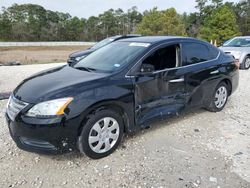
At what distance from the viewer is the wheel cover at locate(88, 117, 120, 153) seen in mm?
3268

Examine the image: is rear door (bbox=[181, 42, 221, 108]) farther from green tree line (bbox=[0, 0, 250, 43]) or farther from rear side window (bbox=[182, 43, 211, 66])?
green tree line (bbox=[0, 0, 250, 43])

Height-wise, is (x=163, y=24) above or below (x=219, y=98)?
above

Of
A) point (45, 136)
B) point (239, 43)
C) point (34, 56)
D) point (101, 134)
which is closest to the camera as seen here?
point (45, 136)

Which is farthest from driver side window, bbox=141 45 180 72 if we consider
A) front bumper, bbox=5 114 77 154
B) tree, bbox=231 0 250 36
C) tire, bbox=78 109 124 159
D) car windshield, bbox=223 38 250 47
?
tree, bbox=231 0 250 36

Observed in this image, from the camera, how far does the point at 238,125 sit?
4613mm

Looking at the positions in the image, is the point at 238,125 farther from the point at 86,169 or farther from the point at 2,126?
the point at 2,126

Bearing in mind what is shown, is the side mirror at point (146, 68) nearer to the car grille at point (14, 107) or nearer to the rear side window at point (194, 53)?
the rear side window at point (194, 53)

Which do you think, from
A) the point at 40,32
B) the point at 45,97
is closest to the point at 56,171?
the point at 45,97

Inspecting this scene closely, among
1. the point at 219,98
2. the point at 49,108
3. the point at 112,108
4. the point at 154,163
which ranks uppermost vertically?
the point at 49,108

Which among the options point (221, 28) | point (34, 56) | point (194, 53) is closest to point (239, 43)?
point (194, 53)

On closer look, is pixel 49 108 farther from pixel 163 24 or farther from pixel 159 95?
pixel 163 24

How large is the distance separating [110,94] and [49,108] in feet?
2.54

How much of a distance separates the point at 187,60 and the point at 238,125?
152 cm

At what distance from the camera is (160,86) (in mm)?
3887
